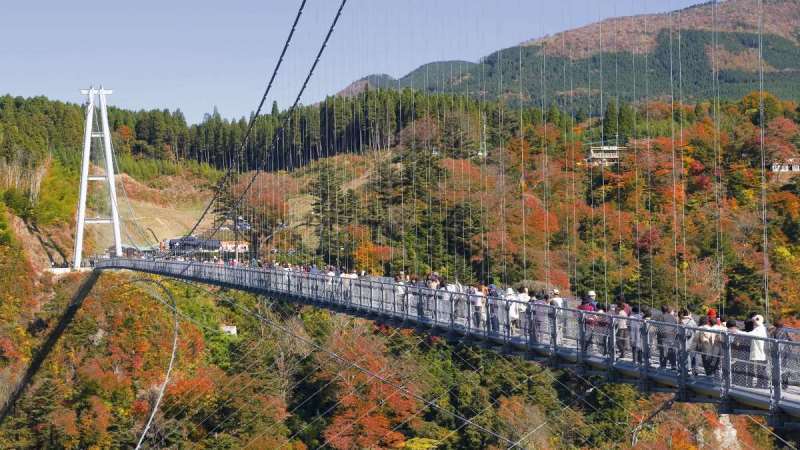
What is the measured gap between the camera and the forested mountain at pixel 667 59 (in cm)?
5822

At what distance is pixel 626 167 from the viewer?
4000cm

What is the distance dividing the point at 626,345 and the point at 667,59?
177ft

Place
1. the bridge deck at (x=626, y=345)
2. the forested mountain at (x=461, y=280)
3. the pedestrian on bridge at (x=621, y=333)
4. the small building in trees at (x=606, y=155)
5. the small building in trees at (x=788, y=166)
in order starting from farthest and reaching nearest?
1. the small building in trees at (x=788, y=166)
2. the small building in trees at (x=606, y=155)
3. the forested mountain at (x=461, y=280)
4. the pedestrian on bridge at (x=621, y=333)
5. the bridge deck at (x=626, y=345)

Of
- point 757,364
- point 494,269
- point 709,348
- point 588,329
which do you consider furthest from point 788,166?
point 757,364

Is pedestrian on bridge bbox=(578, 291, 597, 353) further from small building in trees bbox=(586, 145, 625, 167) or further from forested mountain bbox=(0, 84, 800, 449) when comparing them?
small building in trees bbox=(586, 145, 625, 167)

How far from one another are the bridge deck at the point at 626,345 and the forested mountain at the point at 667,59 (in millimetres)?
36619

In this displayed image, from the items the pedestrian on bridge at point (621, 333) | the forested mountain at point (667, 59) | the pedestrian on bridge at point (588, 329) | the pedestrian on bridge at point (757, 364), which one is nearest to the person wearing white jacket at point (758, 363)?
the pedestrian on bridge at point (757, 364)

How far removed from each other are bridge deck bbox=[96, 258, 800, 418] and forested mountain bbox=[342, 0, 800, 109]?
36619mm

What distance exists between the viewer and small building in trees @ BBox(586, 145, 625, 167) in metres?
41.7

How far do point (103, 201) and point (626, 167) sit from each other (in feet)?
147

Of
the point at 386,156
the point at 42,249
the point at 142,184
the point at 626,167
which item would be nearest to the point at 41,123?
the point at 142,184

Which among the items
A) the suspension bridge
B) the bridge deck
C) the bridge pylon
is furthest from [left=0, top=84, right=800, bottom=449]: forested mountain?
the bridge deck

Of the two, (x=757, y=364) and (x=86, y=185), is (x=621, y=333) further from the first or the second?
(x=86, y=185)

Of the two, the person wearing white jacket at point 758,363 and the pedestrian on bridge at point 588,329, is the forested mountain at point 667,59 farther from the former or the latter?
the person wearing white jacket at point 758,363
